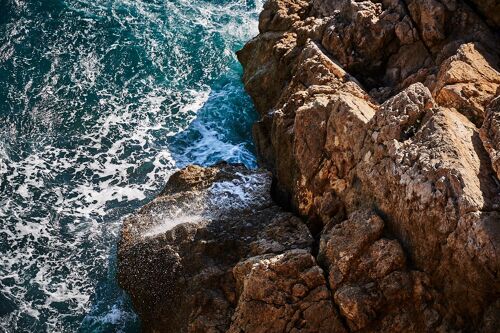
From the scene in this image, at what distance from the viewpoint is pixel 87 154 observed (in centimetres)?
1961

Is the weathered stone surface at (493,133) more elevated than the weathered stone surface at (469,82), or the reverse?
the weathered stone surface at (469,82)

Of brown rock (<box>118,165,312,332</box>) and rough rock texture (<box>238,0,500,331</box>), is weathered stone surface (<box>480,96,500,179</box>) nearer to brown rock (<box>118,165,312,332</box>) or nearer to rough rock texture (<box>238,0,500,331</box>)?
rough rock texture (<box>238,0,500,331</box>)

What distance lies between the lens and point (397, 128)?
10.6m

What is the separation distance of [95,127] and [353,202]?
13250mm

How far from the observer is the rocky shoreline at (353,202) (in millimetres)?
9023

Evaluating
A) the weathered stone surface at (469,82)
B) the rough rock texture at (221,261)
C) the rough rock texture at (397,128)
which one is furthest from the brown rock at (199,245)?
the weathered stone surface at (469,82)

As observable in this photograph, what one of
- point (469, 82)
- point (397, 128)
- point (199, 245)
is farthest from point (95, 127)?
point (469, 82)

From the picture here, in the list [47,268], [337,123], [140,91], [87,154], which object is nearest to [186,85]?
[140,91]

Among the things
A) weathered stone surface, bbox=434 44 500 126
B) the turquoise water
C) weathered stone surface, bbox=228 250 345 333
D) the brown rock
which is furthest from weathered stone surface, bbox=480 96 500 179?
the turquoise water

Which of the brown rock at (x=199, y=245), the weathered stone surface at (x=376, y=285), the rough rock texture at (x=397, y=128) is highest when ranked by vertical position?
the rough rock texture at (x=397, y=128)

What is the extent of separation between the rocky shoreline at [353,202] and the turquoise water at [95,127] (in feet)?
9.35

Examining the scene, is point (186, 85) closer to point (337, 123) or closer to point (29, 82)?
point (29, 82)

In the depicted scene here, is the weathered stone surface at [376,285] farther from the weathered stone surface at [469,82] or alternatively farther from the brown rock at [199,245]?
the weathered stone surface at [469,82]

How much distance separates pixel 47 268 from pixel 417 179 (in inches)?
457
